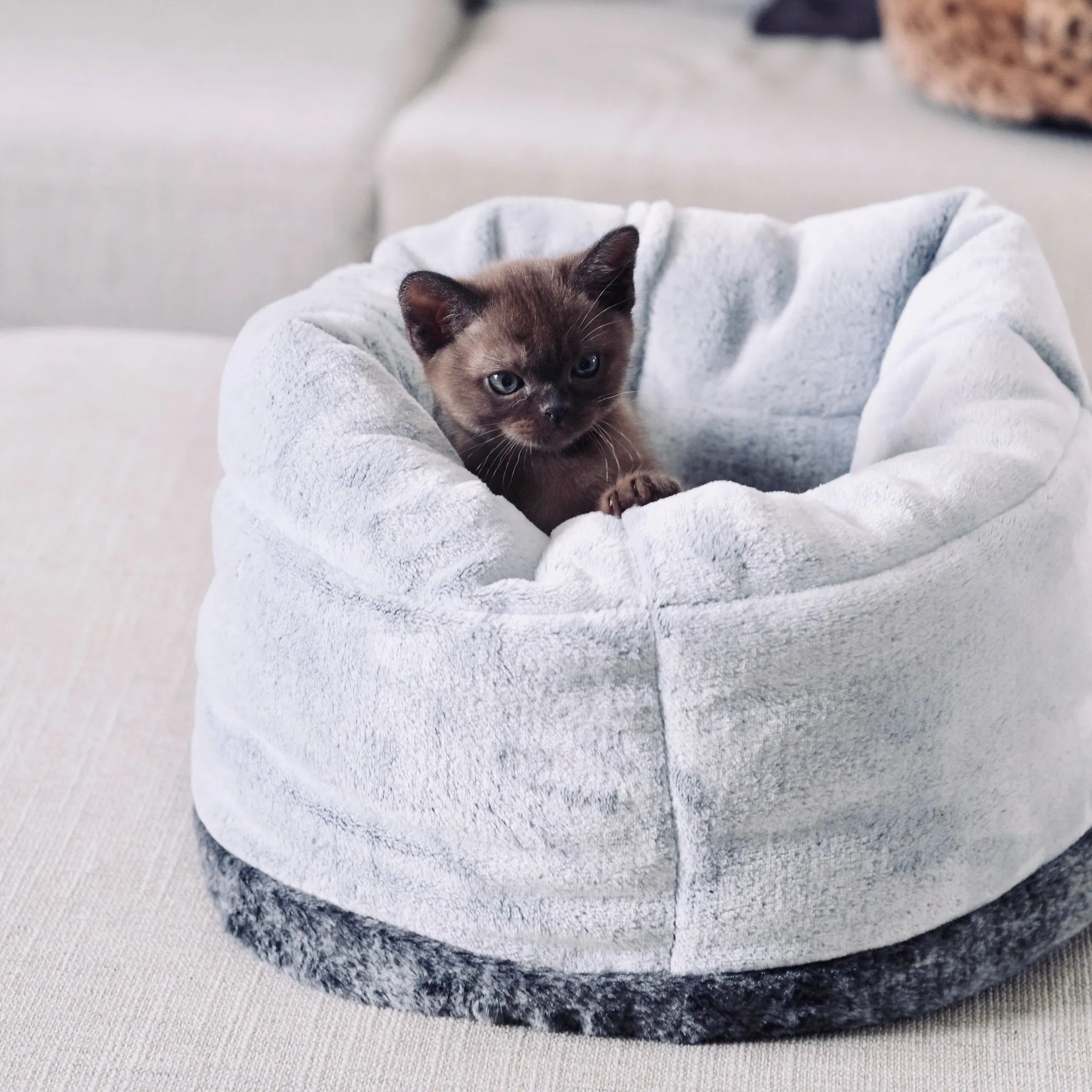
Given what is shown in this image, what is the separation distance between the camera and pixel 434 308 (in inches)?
46.9

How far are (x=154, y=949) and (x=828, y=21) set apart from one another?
80.0 inches

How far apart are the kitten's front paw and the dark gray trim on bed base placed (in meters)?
0.37

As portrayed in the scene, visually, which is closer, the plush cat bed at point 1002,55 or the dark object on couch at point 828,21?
the plush cat bed at point 1002,55

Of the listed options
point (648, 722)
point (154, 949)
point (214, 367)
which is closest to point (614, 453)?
point (648, 722)

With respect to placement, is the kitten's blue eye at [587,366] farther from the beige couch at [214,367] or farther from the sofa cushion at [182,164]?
the sofa cushion at [182,164]

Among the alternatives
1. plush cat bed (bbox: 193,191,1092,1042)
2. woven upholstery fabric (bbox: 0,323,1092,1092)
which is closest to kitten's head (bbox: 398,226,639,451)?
→ plush cat bed (bbox: 193,191,1092,1042)

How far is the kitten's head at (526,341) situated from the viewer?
1174mm

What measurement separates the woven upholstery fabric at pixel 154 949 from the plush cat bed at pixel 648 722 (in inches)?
1.1

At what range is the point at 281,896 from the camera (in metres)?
1.01

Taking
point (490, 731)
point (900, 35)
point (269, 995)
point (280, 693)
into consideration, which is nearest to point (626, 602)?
point (490, 731)

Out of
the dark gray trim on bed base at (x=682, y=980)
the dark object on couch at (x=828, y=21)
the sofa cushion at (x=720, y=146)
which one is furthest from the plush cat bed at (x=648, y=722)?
the dark object on couch at (x=828, y=21)

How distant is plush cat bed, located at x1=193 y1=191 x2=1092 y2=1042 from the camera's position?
88cm

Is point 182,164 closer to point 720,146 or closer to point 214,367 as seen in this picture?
point 214,367

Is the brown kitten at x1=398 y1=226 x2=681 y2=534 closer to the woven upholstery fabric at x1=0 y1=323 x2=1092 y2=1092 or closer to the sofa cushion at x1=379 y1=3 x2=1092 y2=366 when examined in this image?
the woven upholstery fabric at x1=0 y1=323 x2=1092 y2=1092
